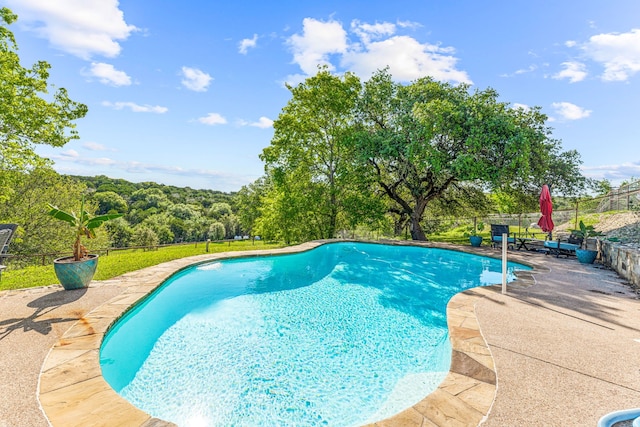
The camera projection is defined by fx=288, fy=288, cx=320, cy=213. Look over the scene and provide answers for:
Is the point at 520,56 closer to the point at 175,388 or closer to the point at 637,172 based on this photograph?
the point at 637,172

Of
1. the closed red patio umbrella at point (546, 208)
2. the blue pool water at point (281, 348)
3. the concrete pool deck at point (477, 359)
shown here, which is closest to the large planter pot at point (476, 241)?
the closed red patio umbrella at point (546, 208)

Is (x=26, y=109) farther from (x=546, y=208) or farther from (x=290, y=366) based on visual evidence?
(x=546, y=208)

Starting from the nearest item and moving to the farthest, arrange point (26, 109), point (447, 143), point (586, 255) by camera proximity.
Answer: point (586, 255) < point (26, 109) < point (447, 143)

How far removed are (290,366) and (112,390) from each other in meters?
1.99

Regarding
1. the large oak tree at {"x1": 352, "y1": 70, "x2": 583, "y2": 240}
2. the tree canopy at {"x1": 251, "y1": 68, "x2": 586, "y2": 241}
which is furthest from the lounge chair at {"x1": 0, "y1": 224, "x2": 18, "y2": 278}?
the large oak tree at {"x1": 352, "y1": 70, "x2": 583, "y2": 240}

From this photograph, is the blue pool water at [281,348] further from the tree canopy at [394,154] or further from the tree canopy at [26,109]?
the tree canopy at [26,109]

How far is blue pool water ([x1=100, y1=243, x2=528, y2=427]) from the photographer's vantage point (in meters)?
3.18

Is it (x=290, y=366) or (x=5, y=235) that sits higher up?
(x=5, y=235)

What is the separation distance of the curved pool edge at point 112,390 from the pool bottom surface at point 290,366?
419 mm

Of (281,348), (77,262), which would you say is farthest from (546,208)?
(77,262)

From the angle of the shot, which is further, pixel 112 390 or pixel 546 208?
pixel 546 208

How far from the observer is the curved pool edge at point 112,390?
2373 millimetres

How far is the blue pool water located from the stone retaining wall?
9.94 feet

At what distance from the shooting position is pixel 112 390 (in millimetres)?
2777
